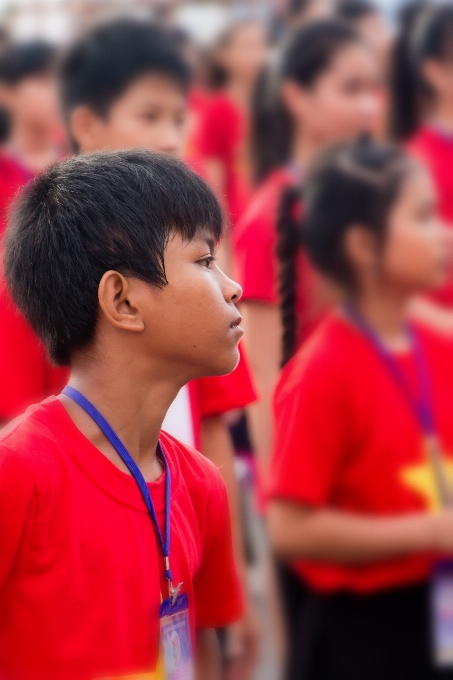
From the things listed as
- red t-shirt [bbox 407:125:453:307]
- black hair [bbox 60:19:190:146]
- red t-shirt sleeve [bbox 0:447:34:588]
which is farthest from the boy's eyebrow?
red t-shirt [bbox 407:125:453:307]

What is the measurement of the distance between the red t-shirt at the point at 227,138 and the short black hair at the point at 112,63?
1.32m

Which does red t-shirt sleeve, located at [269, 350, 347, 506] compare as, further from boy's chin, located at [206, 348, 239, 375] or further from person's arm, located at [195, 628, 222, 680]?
boy's chin, located at [206, 348, 239, 375]

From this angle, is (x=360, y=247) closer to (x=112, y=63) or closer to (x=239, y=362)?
(x=239, y=362)

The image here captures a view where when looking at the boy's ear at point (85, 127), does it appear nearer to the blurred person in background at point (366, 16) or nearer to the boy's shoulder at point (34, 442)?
the boy's shoulder at point (34, 442)

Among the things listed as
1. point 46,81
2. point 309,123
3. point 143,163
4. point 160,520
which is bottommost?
point 160,520

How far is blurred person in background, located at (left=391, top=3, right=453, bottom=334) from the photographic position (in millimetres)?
3826

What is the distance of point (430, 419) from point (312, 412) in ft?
0.83

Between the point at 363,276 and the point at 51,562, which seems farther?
the point at 363,276

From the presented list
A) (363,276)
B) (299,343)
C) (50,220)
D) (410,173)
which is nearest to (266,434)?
(299,343)

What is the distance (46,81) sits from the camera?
530cm

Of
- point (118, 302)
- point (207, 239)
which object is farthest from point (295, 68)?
point (118, 302)

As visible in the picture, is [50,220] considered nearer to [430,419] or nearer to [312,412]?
[312,412]

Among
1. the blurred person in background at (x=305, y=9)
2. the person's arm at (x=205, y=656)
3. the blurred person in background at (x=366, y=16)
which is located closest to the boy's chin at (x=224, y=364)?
the person's arm at (x=205, y=656)

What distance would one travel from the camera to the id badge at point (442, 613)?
241 cm
